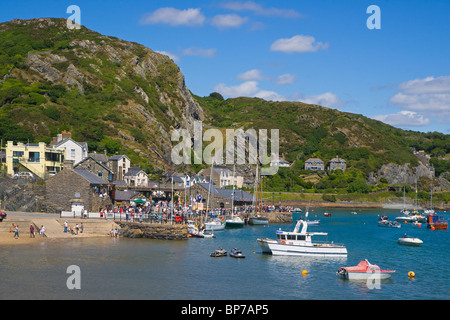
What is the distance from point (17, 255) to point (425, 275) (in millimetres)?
40176

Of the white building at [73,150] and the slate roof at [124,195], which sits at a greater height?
the white building at [73,150]

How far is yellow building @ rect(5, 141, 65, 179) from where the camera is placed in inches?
3735

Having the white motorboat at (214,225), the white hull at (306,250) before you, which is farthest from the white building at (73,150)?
the white hull at (306,250)

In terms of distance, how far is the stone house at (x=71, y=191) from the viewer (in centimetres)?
7200

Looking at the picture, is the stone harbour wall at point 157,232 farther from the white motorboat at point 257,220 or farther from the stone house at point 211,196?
the white motorboat at point 257,220

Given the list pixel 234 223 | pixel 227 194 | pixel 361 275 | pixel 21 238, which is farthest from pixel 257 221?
pixel 361 275

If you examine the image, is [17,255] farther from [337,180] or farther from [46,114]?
[337,180]

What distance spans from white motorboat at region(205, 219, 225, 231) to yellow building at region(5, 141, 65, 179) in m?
33.0

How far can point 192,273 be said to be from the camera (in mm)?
46406

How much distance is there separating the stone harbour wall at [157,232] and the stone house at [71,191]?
28.8ft

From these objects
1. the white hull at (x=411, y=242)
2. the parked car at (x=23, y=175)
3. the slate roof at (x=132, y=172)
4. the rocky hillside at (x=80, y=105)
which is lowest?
the white hull at (x=411, y=242)

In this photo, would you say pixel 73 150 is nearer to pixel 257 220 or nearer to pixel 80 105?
pixel 257 220

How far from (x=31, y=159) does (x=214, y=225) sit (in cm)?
3901

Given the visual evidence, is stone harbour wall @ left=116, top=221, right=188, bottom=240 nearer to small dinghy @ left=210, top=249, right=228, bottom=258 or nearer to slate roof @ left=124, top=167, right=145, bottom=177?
small dinghy @ left=210, top=249, right=228, bottom=258
